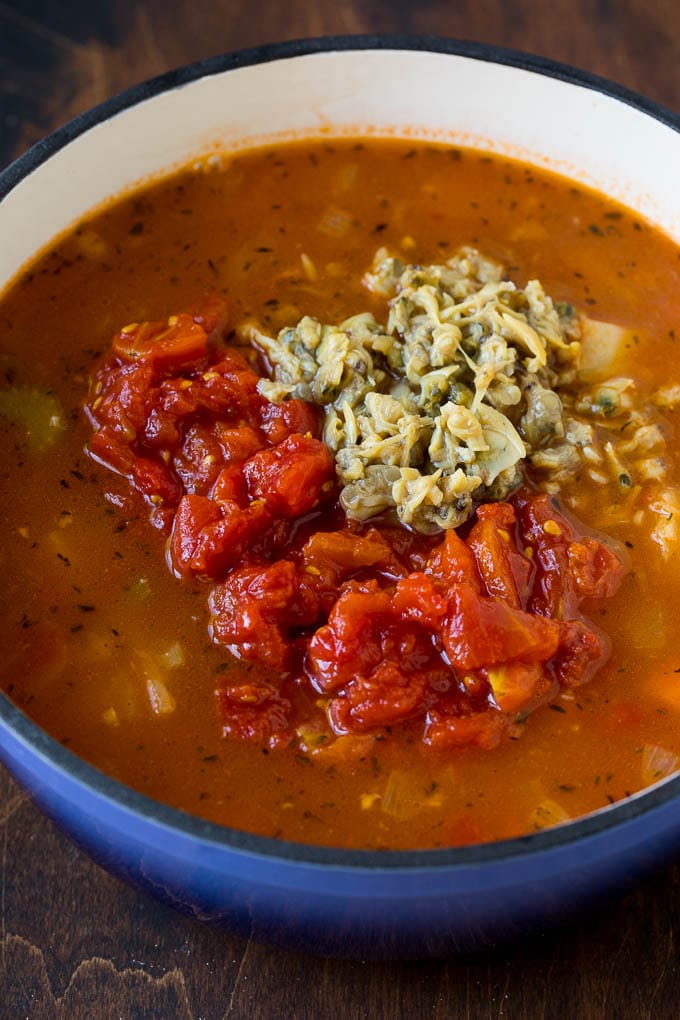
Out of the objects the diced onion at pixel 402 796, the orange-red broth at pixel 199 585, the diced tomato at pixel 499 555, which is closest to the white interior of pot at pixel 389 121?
the orange-red broth at pixel 199 585

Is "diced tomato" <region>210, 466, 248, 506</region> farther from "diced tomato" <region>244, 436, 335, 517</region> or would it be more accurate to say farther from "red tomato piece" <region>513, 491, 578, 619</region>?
"red tomato piece" <region>513, 491, 578, 619</region>

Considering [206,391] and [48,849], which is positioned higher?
[206,391]

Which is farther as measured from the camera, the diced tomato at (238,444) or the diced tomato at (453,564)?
the diced tomato at (238,444)

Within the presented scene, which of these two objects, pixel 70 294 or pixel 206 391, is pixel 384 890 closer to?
pixel 206 391

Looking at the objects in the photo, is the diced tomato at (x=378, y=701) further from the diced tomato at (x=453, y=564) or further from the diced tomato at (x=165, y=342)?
the diced tomato at (x=165, y=342)

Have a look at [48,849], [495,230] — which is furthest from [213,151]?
[48,849]

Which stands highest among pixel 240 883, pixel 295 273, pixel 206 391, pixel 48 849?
pixel 295 273
